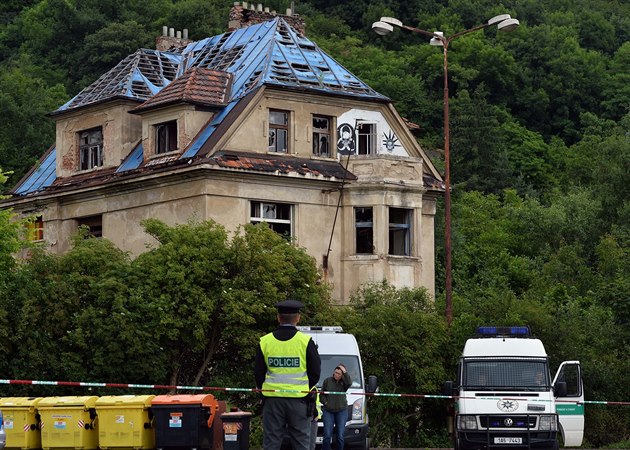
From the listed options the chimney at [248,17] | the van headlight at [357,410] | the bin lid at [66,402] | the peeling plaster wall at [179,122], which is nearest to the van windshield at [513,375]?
the van headlight at [357,410]

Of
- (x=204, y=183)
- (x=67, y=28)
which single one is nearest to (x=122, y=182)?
(x=204, y=183)

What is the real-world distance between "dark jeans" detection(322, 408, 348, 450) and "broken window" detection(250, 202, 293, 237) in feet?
66.9

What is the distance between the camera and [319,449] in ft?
106

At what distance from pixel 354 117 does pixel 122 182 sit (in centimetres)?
753

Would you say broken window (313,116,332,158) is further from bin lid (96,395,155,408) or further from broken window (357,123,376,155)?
bin lid (96,395,155,408)

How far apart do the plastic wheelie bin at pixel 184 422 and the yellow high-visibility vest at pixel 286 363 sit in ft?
13.5

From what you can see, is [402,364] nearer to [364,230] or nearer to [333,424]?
[364,230]

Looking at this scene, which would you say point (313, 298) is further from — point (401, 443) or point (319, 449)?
point (319, 449)

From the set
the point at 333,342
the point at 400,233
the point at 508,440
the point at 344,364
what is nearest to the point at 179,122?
the point at 400,233

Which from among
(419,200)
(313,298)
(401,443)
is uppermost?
(419,200)

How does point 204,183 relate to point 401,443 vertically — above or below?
above

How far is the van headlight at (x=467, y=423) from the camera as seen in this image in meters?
32.6

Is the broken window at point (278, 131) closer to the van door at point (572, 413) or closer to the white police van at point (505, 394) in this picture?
the van door at point (572, 413)

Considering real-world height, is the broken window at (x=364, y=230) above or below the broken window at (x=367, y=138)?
below
